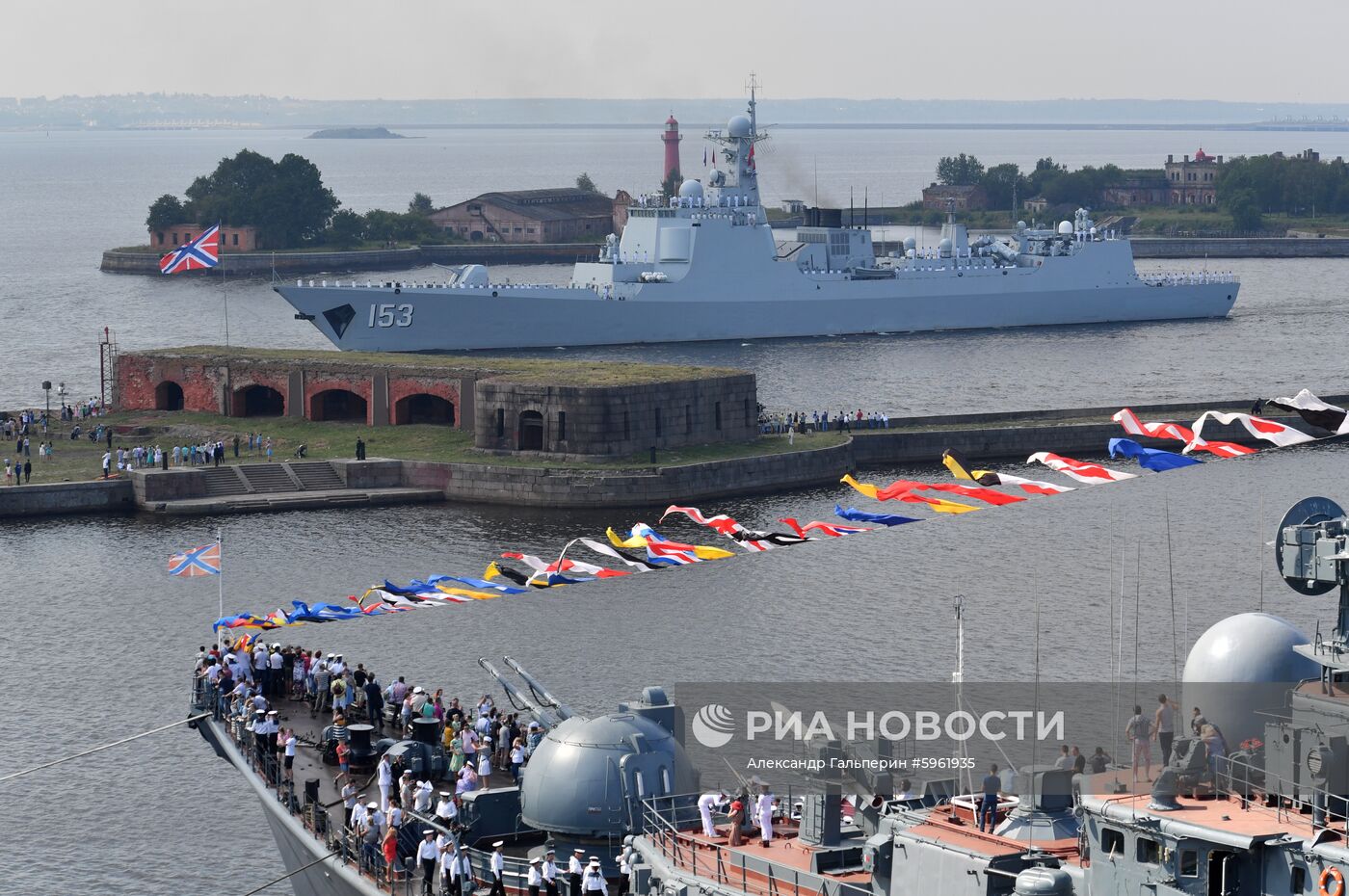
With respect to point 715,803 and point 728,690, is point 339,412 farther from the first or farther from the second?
point 715,803

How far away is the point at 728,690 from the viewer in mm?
34281

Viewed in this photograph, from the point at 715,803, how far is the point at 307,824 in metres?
6.37

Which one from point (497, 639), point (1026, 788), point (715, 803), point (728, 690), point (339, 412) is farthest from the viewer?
point (339, 412)

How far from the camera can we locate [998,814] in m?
18.5

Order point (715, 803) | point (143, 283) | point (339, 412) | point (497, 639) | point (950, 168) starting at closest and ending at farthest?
point (715, 803), point (497, 639), point (339, 412), point (143, 283), point (950, 168)

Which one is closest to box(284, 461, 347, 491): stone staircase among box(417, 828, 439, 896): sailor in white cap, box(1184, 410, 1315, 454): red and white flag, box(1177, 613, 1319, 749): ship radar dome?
box(417, 828, 439, 896): sailor in white cap

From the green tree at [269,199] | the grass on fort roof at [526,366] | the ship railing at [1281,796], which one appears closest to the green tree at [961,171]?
the green tree at [269,199]

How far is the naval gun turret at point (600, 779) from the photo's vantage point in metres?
21.8

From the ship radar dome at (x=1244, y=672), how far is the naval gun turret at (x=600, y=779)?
5.72 m

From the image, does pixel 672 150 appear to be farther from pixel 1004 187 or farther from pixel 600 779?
pixel 600 779

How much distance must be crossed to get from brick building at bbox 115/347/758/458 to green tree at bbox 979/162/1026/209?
122m

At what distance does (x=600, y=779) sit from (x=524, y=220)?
136 metres

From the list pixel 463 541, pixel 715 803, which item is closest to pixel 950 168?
pixel 463 541

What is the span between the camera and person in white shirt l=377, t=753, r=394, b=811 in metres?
24.0
